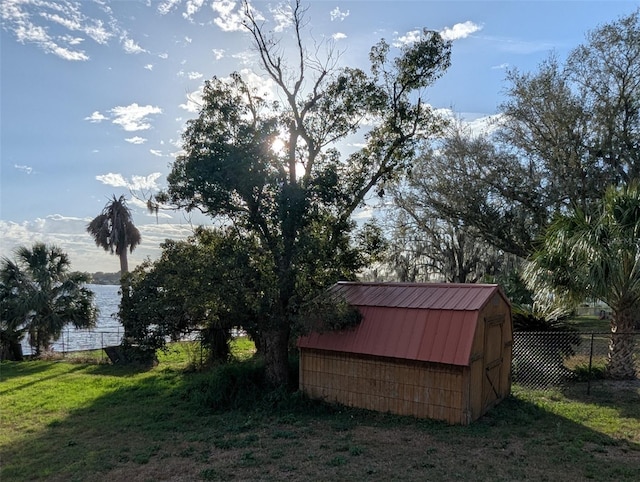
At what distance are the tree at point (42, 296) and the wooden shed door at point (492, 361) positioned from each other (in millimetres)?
17558

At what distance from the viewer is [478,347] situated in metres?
8.23

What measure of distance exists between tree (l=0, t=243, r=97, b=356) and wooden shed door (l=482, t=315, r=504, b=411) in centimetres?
1756

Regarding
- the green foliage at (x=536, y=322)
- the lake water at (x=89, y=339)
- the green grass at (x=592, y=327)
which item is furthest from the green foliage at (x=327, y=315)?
the lake water at (x=89, y=339)

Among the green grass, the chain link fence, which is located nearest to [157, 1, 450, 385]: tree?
the chain link fence

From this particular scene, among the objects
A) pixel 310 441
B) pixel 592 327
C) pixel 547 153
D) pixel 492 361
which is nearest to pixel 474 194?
pixel 547 153

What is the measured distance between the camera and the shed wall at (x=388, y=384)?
7.96 metres

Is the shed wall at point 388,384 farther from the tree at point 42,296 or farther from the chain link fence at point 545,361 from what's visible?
the tree at point 42,296

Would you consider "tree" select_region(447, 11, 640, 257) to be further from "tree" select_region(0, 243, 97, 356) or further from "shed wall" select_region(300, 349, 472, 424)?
"tree" select_region(0, 243, 97, 356)

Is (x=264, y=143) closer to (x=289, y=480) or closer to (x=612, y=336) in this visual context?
(x=289, y=480)

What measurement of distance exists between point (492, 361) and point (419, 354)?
73.9 inches

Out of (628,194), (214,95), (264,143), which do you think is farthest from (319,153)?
(628,194)

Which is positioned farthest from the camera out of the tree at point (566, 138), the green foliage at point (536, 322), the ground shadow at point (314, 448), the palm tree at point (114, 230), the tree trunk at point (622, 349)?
the palm tree at point (114, 230)

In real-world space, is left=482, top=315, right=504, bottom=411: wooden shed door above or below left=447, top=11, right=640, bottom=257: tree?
below

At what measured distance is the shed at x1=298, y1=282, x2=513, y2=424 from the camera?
8.00 meters
